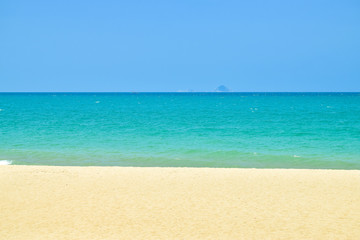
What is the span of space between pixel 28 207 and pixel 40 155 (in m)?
11.3

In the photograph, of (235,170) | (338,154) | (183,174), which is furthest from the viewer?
(338,154)

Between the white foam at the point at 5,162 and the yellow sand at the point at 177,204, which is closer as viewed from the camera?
the yellow sand at the point at 177,204

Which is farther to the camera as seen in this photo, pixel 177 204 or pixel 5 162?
pixel 5 162

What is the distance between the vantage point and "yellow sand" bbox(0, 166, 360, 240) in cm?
848

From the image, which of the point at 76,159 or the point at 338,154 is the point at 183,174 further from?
the point at 338,154

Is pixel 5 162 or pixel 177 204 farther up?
pixel 177 204

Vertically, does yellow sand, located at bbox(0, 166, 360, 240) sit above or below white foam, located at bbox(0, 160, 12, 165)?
above

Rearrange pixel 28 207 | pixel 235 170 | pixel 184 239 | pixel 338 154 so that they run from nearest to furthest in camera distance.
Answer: pixel 184 239, pixel 28 207, pixel 235 170, pixel 338 154

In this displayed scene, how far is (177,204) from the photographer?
10.4 meters

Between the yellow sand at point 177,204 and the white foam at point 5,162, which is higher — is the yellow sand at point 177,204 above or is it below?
above

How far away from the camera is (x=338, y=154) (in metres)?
21.7

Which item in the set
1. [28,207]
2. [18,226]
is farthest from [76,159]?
[18,226]

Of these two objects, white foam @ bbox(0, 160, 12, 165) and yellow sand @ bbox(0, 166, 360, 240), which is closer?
yellow sand @ bbox(0, 166, 360, 240)

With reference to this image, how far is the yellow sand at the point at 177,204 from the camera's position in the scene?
8.48 meters
